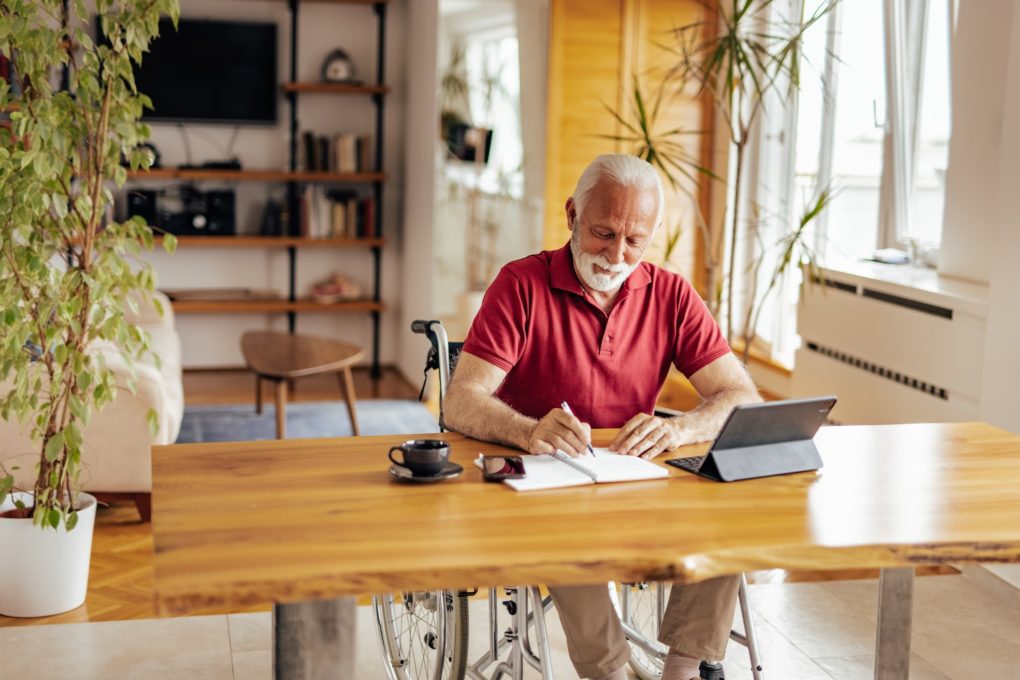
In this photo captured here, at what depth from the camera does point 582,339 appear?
8.35 feet

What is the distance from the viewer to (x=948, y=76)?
4.43m

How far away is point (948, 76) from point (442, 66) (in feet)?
8.91

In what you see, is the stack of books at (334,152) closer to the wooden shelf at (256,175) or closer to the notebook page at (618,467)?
the wooden shelf at (256,175)

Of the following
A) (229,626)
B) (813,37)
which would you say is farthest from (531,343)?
(813,37)

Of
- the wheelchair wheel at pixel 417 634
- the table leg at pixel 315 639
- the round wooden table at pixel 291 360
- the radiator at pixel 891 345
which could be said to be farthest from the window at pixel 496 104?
the table leg at pixel 315 639

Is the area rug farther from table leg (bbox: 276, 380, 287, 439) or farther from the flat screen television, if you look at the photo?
the flat screen television

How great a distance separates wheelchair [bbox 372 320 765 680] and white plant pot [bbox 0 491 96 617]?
0.90 metres

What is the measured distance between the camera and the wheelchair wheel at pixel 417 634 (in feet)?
7.77

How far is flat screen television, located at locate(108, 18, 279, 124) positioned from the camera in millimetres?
6621

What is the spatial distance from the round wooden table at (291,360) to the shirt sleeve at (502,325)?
2456 millimetres

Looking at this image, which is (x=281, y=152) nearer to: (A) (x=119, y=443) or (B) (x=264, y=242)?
(B) (x=264, y=242)

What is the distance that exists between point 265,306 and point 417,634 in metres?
4.33

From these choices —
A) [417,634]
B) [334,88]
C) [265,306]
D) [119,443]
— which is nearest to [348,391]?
[119,443]

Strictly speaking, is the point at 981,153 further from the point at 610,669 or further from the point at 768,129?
the point at 610,669
